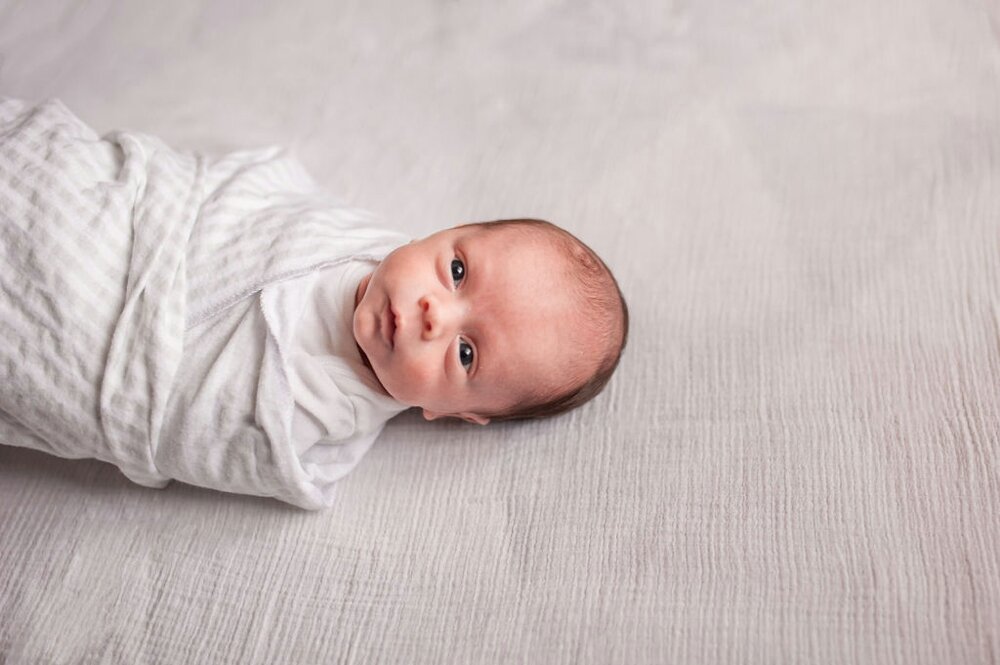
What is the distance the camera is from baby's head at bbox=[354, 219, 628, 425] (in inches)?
44.4

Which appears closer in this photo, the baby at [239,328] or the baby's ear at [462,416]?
the baby at [239,328]

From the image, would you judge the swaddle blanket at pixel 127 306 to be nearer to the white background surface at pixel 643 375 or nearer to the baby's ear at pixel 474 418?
the white background surface at pixel 643 375

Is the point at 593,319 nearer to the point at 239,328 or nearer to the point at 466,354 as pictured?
the point at 466,354

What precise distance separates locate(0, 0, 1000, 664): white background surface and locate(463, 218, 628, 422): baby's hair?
0.06m

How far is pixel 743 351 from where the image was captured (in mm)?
1259

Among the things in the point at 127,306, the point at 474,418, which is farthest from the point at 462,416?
the point at 127,306

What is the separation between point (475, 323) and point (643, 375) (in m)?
0.29

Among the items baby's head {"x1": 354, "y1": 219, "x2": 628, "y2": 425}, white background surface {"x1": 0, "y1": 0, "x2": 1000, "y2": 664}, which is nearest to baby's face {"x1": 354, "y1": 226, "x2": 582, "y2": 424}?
baby's head {"x1": 354, "y1": 219, "x2": 628, "y2": 425}

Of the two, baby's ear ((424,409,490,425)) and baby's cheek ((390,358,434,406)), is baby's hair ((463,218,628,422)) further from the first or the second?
baby's cheek ((390,358,434,406))

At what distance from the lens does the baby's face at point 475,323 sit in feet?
3.70

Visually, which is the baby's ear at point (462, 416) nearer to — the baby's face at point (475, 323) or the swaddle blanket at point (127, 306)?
the baby's face at point (475, 323)

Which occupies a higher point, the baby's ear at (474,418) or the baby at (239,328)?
the baby at (239,328)

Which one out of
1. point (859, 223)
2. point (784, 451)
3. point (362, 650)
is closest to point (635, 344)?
point (784, 451)

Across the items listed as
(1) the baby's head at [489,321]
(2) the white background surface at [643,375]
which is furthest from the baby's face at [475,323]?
(2) the white background surface at [643,375]
